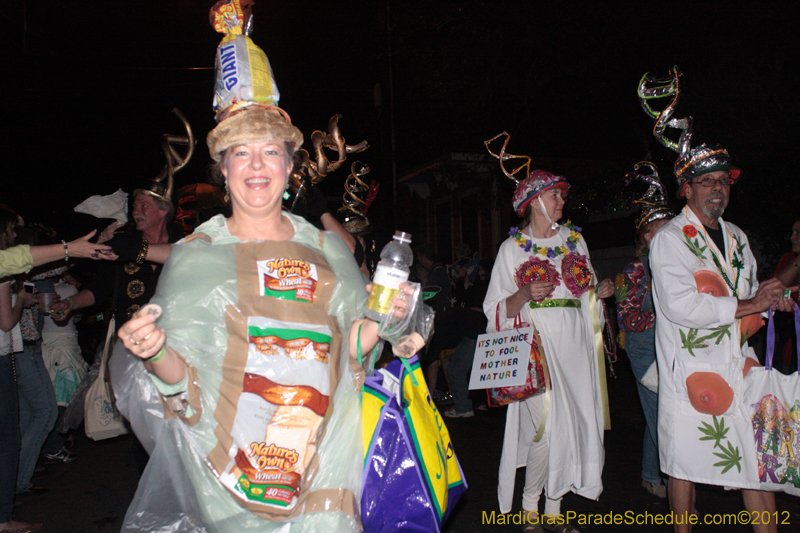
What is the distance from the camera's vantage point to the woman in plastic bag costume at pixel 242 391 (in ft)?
6.22

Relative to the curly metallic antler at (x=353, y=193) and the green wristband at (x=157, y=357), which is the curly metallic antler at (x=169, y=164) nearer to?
the curly metallic antler at (x=353, y=193)

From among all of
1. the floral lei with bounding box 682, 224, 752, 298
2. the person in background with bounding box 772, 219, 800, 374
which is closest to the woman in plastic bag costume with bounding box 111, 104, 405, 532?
the floral lei with bounding box 682, 224, 752, 298

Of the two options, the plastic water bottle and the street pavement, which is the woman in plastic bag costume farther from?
the street pavement

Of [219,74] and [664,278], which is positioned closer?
[219,74]

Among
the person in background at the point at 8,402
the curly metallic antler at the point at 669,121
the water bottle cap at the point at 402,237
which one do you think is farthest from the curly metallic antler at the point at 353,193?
the water bottle cap at the point at 402,237

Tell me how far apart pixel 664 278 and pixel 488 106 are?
7175mm

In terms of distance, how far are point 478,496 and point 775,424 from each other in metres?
2.54

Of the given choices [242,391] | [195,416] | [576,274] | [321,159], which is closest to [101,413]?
[321,159]

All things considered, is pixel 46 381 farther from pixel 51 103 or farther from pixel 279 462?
pixel 51 103

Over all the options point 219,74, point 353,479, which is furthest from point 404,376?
point 219,74

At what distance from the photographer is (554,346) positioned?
4066 millimetres

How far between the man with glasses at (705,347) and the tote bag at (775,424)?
5cm

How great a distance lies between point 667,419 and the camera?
3.35m

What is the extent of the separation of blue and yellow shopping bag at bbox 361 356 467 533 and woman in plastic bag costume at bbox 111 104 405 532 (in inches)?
3.3
